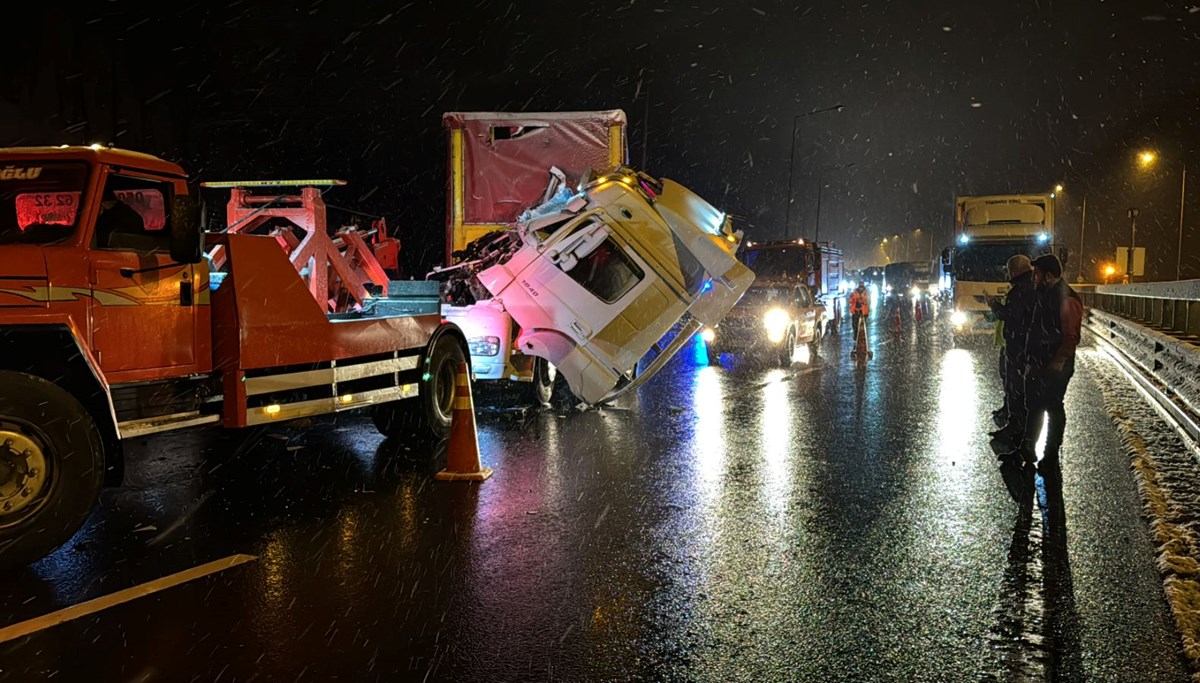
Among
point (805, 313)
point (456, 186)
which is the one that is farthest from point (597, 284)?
point (805, 313)

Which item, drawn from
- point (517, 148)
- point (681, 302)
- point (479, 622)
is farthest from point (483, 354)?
point (479, 622)

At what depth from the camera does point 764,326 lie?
1814 centimetres

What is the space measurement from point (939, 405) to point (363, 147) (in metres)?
19.3

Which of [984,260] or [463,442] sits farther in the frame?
[984,260]

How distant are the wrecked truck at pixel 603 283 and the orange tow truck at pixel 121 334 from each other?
2738 mm

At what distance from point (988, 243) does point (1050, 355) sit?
79.8 ft

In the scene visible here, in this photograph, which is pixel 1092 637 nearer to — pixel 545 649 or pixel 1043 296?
pixel 545 649

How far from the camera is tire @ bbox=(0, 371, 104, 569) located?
5.32 meters

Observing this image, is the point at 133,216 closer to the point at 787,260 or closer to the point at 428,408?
the point at 428,408

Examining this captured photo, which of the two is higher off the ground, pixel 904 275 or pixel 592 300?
pixel 904 275

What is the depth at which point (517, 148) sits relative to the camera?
13.6m

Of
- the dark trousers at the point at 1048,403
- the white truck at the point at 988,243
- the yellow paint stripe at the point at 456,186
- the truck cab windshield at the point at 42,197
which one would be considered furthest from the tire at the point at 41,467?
the white truck at the point at 988,243

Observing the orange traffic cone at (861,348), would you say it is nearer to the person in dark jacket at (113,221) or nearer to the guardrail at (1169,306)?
the guardrail at (1169,306)

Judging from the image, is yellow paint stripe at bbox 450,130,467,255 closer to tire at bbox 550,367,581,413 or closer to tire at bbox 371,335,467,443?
tire at bbox 550,367,581,413
